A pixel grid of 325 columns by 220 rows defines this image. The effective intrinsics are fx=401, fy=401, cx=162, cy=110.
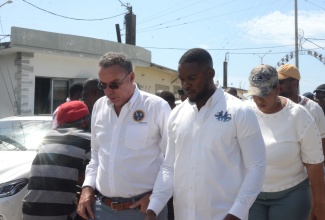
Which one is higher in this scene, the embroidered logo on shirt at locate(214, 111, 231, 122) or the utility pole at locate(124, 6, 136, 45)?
the utility pole at locate(124, 6, 136, 45)

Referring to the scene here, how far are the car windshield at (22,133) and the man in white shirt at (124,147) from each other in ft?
7.17

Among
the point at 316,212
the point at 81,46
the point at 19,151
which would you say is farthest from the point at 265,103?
the point at 81,46

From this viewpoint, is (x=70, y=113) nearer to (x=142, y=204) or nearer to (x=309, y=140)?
(x=142, y=204)

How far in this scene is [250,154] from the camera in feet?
7.20

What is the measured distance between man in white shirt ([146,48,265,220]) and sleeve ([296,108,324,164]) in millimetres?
750

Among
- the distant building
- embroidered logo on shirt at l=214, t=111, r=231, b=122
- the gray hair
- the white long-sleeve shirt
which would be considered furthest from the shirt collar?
the distant building

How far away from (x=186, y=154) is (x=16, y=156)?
2.71 metres

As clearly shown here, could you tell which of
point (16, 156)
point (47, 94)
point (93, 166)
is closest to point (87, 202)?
point (93, 166)

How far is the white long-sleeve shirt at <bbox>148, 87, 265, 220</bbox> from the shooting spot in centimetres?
219

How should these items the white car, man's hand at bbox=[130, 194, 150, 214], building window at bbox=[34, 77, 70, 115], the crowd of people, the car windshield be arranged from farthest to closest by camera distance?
building window at bbox=[34, 77, 70, 115]
the car windshield
the white car
man's hand at bbox=[130, 194, 150, 214]
the crowd of people

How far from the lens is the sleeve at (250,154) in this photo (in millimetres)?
2152

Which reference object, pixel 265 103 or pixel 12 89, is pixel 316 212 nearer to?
pixel 265 103

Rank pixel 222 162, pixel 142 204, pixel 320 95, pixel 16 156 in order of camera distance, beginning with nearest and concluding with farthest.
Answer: pixel 222 162 → pixel 142 204 → pixel 16 156 → pixel 320 95

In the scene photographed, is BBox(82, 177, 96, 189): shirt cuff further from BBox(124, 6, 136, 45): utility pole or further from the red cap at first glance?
BBox(124, 6, 136, 45): utility pole
